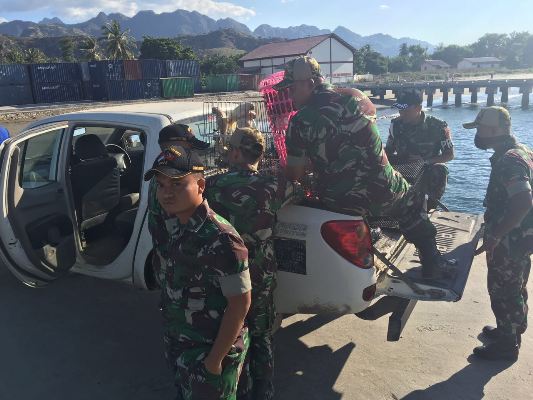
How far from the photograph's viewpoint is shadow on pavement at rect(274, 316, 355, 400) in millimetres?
3223

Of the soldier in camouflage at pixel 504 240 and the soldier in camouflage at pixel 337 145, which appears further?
the soldier in camouflage at pixel 504 240

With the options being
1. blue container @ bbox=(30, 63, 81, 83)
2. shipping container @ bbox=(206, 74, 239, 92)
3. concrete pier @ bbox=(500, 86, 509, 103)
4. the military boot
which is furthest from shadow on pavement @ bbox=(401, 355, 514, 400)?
concrete pier @ bbox=(500, 86, 509, 103)

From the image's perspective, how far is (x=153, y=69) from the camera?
4703cm

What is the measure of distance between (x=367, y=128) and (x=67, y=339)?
9.73 ft

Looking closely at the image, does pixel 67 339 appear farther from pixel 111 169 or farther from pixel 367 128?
pixel 367 128

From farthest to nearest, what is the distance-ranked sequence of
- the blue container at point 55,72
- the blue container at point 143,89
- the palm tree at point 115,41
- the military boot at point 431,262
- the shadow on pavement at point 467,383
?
the palm tree at point 115,41
the blue container at point 143,89
the blue container at point 55,72
the military boot at point 431,262
the shadow on pavement at point 467,383

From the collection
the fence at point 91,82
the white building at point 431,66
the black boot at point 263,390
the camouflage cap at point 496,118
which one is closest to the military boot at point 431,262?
the camouflage cap at point 496,118

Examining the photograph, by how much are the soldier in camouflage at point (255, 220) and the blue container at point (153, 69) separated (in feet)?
152

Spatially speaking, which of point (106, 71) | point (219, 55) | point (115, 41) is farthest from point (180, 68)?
point (219, 55)

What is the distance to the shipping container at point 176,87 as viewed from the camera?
150ft

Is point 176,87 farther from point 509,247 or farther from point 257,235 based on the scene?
point 257,235

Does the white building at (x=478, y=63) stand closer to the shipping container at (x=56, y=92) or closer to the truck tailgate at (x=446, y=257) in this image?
the shipping container at (x=56, y=92)

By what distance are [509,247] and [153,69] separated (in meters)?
47.5

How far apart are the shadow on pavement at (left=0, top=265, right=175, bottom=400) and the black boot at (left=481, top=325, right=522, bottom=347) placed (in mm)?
2499
